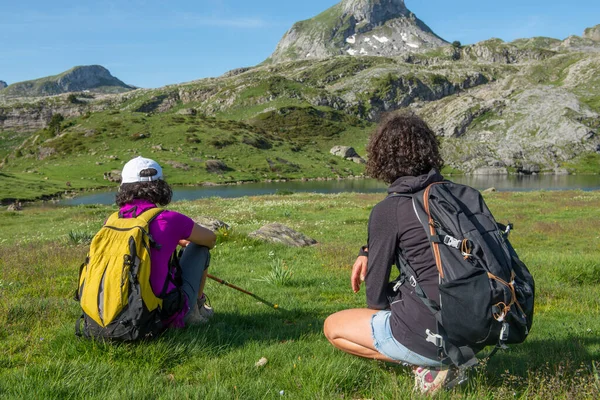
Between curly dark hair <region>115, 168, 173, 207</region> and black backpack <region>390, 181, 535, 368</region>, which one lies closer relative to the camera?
black backpack <region>390, 181, 535, 368</region>

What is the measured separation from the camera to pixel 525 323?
11.1 ft

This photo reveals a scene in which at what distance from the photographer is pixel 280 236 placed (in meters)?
15.6

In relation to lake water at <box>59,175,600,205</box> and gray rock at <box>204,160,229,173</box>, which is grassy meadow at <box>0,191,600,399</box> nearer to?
lake water at <box>59,175,600,205</box>

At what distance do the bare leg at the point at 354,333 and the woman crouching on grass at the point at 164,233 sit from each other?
211cm

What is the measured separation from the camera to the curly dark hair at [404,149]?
418cm

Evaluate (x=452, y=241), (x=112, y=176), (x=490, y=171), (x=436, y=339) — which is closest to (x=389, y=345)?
(x=436, y=339)

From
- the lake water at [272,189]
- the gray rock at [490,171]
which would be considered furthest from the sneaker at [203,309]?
the gray rock at [490,171]

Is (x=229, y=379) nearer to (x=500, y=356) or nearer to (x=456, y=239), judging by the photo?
(x=456, y=239)

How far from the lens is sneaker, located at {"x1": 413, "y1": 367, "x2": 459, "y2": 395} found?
379 cm

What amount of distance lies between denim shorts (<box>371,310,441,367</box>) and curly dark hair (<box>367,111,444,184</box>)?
1496 mm

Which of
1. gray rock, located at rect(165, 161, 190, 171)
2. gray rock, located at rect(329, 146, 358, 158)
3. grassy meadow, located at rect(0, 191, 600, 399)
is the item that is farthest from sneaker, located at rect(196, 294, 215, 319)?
gray rock, located at rect(329, 146, 358, 158)

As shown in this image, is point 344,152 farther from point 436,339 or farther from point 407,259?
point 436,339

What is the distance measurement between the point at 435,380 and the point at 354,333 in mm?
883

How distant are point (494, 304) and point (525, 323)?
0.43m
